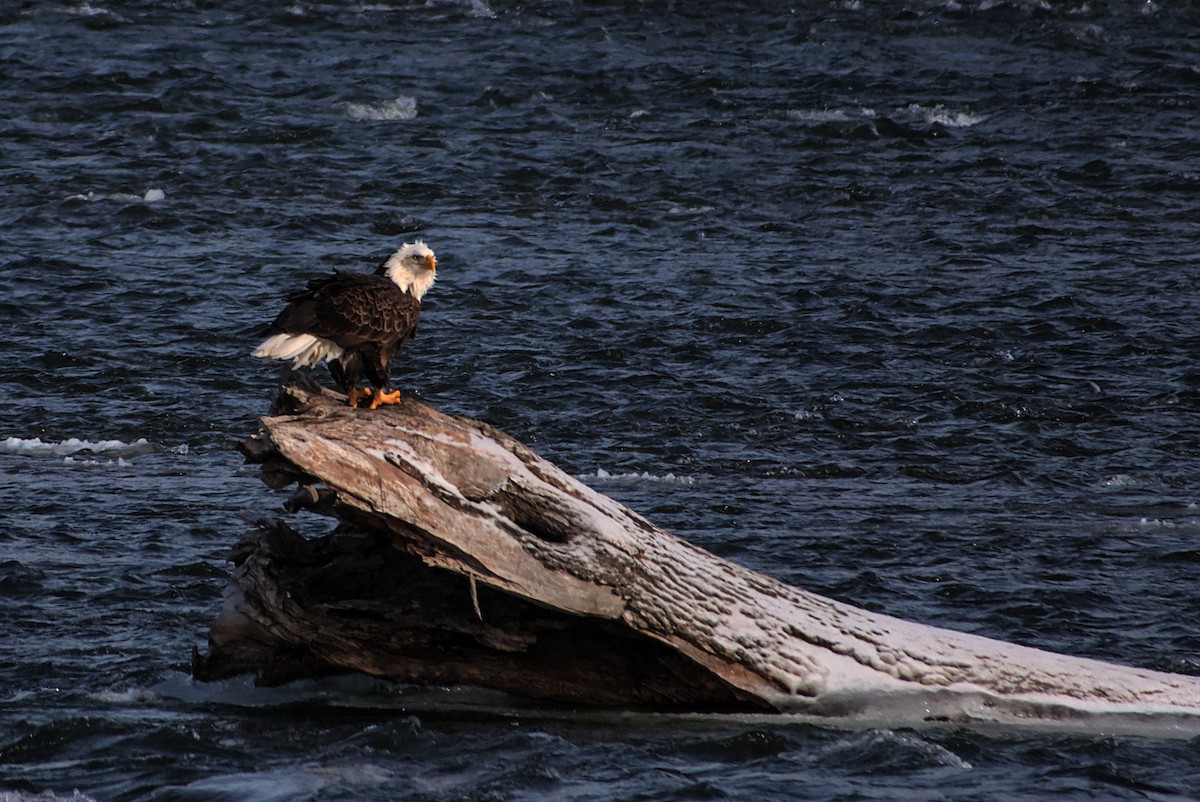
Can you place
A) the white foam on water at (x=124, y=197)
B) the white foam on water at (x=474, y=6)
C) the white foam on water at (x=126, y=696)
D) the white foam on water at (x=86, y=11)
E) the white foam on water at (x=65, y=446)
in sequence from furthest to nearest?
1. the white foam on water at (x=474, y=6)
2. the white foam on water at (x=86, y=11)
3. the white foam on water at (x=124, y=197)
4. the white foam on water at (x=65, y=446)
5. the white foam on water at (x=126, y=696)

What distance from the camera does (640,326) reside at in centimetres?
1505

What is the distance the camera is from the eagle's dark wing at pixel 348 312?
799 cm

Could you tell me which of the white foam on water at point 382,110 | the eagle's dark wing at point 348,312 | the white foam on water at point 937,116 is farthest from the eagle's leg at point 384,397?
the white foam on water at point 937,116

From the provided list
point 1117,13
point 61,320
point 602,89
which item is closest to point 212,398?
point 61,320

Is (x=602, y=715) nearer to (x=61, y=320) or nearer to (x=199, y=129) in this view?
(x=61, y=320)

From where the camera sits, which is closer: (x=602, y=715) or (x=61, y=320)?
(x=602, y=715)

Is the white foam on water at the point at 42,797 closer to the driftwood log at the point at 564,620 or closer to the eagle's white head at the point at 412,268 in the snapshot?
the driftwood log at the point at 564,620

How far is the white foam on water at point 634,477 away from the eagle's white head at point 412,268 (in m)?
2.98

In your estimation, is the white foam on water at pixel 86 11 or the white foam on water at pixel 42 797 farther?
the white foam on water at pixel 86 11

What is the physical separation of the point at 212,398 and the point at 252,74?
11.0 meters

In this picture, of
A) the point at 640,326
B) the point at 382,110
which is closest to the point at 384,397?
the point at 640,326

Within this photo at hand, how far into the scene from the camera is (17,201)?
18.2m

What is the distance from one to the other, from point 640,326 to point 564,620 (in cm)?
831

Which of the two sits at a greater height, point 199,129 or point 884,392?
point 199,129
